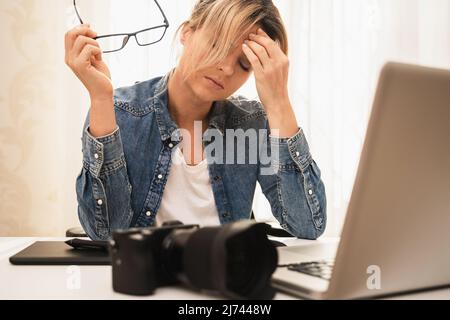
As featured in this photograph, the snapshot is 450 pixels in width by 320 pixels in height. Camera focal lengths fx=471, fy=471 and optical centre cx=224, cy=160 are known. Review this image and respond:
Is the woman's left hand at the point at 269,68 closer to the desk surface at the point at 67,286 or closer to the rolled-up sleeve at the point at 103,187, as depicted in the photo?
the rolled-up sleeve at the point at 103,187

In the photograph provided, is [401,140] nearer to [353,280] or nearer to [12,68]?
[353,280]

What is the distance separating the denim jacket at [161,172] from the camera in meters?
0.90

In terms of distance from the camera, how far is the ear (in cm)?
110

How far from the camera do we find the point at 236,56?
1.04 metres

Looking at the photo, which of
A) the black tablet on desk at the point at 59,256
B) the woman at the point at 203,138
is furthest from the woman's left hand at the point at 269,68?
the black tablet on desk at the point at 59,256

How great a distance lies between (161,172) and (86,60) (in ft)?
1.08

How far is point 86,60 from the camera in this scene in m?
0.81

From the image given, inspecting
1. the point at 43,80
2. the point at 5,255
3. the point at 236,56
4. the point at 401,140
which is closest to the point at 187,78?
the point at 236,56

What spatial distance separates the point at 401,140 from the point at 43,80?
5.19 ft

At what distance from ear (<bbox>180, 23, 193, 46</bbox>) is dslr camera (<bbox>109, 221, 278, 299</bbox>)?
0.70 m

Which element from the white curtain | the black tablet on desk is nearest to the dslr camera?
the black tablet on desk

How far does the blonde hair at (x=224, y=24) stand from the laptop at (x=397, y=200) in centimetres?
62

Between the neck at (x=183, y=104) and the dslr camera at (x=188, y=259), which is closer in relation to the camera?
the dslr camera at (x=188, y=259)

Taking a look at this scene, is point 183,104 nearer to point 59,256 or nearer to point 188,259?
point 59,256
